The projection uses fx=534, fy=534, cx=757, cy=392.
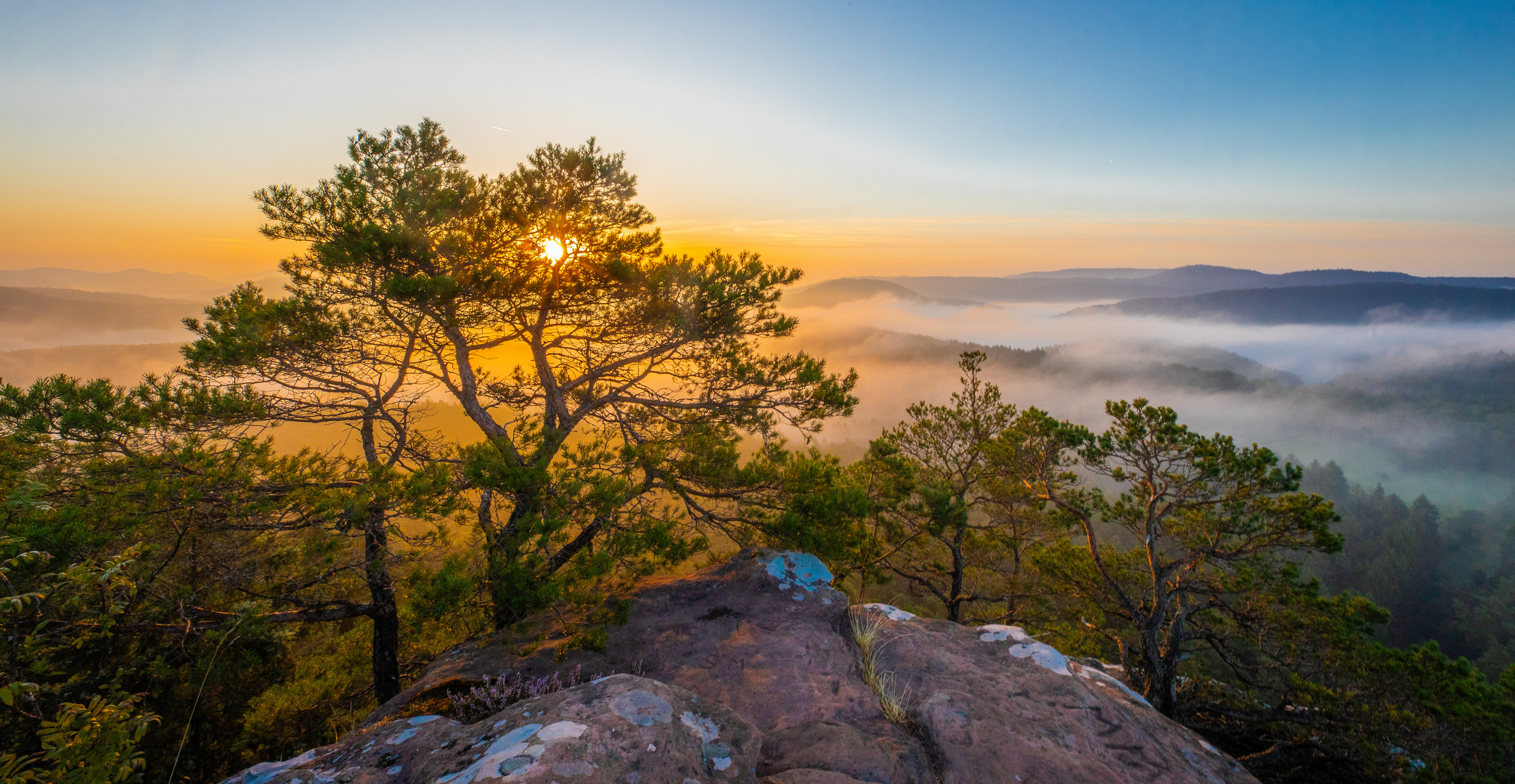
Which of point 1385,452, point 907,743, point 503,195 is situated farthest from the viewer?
point 1385,452

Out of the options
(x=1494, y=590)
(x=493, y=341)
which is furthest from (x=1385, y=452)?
(x=493, y=341)

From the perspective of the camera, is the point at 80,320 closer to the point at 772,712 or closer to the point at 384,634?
the point at 384,634

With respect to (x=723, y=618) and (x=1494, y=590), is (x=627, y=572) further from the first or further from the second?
(x=1494, y=590)

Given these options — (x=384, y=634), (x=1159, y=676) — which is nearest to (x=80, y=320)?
(x=384, y=634)

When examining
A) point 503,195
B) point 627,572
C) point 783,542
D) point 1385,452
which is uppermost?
point 503,195

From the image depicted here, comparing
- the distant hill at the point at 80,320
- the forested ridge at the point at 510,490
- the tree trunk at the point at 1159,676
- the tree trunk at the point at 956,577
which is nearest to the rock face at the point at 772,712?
the forested ridge at the point at 510,490

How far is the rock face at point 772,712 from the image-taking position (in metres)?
3.84

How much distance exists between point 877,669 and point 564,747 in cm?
392

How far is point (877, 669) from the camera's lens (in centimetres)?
631

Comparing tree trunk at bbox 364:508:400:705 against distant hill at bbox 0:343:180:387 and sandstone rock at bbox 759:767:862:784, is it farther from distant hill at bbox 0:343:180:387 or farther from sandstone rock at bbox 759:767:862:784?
distant hill at bbox 0:343:180:387

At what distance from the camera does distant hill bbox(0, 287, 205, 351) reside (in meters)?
125

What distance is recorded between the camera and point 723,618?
700 centimetres

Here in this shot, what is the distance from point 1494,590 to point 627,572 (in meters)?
122

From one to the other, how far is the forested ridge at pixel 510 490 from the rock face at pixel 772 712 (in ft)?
2.51
